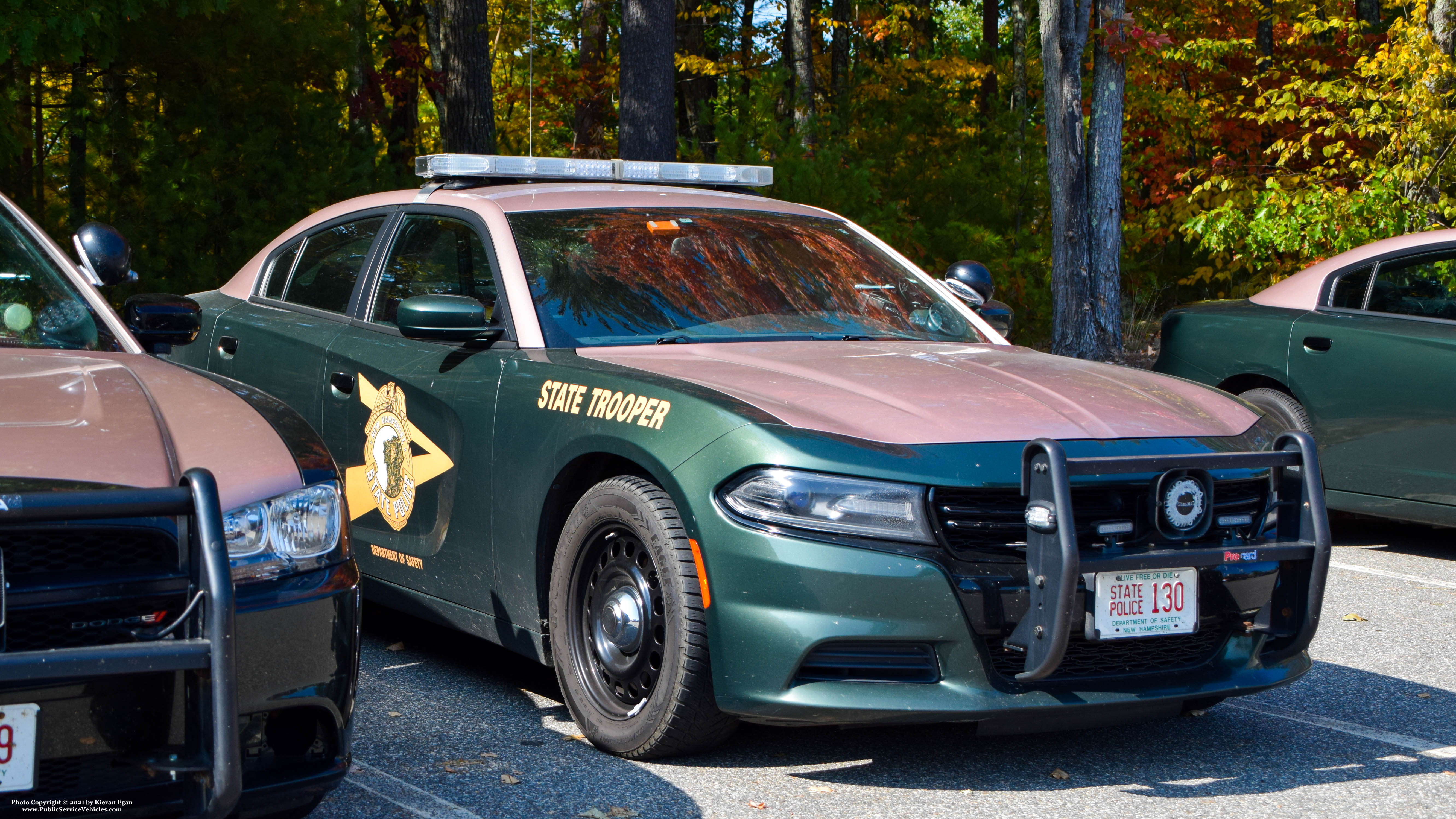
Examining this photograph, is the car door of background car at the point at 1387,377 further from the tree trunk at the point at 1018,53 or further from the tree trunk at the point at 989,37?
the tree trunk at the point at 1018,53

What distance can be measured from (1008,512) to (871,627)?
442 millimetres

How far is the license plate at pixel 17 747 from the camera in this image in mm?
2500

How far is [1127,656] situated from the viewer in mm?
3795

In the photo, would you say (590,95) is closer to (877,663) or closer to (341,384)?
(341,384)

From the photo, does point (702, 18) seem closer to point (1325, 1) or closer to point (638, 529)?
Result: point (1325, 1)

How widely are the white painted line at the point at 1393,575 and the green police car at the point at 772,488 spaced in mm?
2861

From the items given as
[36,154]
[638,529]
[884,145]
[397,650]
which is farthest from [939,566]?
[884,145]

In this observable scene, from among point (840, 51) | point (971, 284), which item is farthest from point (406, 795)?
point (840, 51)

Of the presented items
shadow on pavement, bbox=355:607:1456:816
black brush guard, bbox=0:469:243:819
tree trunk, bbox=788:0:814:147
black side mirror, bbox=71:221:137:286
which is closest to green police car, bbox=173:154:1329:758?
shadow on pavement, bbox=355:607:1456:816

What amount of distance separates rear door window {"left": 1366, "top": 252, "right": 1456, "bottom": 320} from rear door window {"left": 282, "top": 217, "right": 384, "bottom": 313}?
16.1 feet

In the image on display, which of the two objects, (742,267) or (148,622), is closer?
(148,622)

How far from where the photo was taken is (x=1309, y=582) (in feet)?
12.8

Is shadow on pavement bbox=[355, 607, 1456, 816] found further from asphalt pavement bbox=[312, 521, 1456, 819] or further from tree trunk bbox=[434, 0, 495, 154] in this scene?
tree trunk bbox=[434, 0, 495, 154]

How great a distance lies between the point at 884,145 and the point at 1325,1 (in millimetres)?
6479
